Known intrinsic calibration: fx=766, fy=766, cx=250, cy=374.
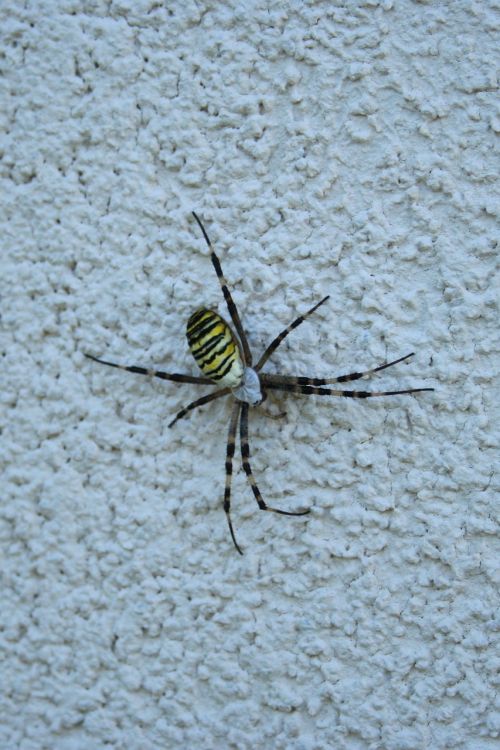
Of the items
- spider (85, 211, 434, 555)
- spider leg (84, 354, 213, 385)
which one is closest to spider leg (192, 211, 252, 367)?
Answer: spider (85, 211, 434, 555)

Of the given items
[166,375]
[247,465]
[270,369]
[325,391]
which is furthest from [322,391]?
[166,375]

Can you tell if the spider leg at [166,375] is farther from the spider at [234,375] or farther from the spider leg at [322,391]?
the spider leg at [322,391]

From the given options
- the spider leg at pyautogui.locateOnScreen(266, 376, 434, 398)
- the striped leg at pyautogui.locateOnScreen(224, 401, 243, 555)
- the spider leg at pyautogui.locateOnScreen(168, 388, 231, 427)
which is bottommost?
the striped leg at pyautogui.locateOnScreen(224, 401, 243, 555)

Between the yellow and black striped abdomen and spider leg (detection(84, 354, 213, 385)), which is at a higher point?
the yellow and black striped abdomen

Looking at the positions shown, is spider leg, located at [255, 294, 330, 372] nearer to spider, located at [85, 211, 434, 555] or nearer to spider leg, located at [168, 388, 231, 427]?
spider, located at [85, 211, 434, 555]

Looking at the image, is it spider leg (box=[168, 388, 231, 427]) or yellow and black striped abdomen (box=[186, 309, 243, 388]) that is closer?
yellow and black striped abdomen (box=[186, 309, 243, 388])

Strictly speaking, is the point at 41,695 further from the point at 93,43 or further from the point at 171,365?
the point at 93,43

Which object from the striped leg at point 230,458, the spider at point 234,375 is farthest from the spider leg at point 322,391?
the striped leg at point 230,458
